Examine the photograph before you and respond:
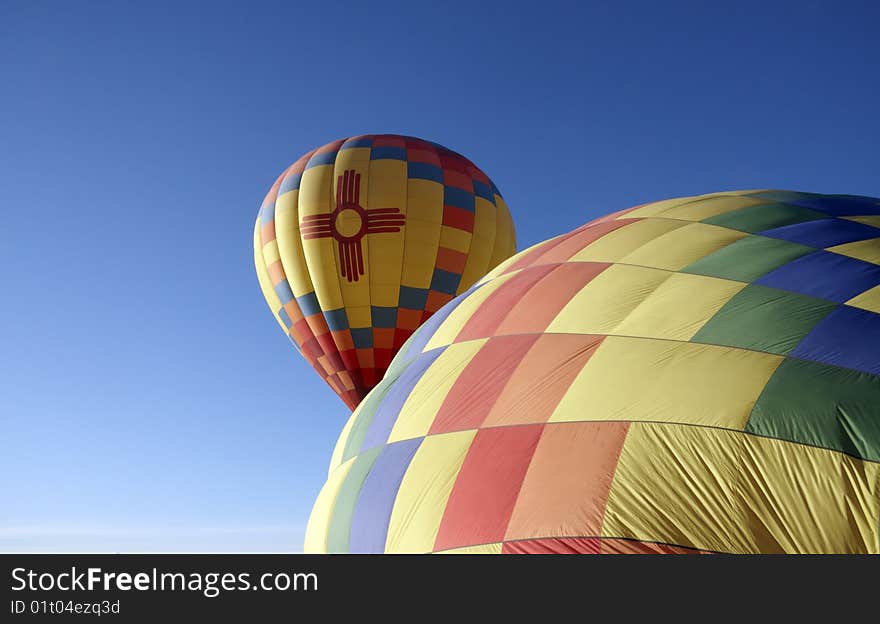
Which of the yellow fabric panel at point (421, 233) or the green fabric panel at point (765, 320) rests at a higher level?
the yellow fabric panel at point (421, 233)

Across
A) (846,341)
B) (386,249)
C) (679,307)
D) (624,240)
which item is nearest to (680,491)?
(846,341)

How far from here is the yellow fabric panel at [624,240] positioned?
550 cm

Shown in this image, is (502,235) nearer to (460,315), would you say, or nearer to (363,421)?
(460,315)

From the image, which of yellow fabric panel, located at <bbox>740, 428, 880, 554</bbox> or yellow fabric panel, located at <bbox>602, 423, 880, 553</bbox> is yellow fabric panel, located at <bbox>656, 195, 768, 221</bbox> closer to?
yellow fabric panel, located at <bbox>602, 423, 880, 553</bbox>

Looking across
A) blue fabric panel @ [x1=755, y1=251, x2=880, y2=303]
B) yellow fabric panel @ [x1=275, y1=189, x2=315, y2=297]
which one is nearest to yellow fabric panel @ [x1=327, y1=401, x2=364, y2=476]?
blue fabric panel @ [x1=755, y1=251, x2=880, y2=303]

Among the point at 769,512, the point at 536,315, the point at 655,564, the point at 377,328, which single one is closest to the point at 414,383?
the point at 536,315

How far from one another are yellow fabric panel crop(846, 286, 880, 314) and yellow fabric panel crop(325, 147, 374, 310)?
11.7 meters

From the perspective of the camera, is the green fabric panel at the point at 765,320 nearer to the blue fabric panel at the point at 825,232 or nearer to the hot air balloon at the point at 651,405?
the hot air balloon at the point at 651,405

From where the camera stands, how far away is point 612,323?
4.70 m

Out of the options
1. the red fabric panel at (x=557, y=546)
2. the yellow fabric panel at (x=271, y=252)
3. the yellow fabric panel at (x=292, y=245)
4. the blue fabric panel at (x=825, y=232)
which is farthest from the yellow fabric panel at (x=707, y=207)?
the yellow fabric panel at (x=271, y=252)

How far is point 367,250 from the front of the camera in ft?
50.7

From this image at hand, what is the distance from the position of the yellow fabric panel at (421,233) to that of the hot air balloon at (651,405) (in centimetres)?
950

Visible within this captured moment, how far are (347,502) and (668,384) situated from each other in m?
2.28

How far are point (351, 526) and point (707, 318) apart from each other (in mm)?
2485
